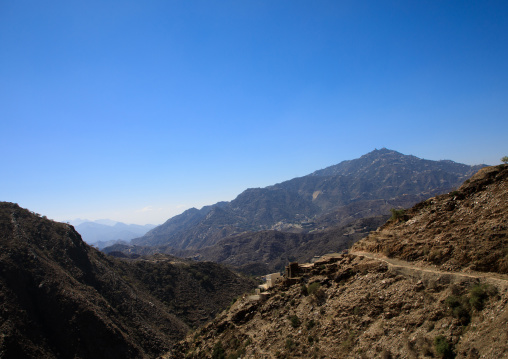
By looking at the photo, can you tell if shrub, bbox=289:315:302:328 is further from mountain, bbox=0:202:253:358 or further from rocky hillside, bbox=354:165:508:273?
mountain, bbox=0:202:253:358

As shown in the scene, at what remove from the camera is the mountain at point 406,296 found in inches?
404

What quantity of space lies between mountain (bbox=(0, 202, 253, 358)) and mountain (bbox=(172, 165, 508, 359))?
1870cm

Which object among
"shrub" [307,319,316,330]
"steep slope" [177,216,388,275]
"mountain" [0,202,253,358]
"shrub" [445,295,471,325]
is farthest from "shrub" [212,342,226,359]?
"steep slope" [177,216,388,275]

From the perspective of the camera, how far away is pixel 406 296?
12.8 metres

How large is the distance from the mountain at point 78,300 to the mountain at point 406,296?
18.7 metres

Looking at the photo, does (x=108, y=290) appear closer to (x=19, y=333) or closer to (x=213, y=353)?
(x=19, y=333)

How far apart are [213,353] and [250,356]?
12.9 ft

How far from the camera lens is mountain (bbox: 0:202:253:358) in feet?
98.1

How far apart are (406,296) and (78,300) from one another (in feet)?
120

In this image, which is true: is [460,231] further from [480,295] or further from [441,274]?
[480,295]

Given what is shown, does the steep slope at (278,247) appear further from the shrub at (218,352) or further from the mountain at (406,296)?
the mountain at (406,296)

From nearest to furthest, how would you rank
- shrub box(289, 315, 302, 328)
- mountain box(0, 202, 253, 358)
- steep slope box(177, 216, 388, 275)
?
1. shrub box(289, 315, 302, 328)
2. mountain box(0, 202, 253, 358)
3. steep slope box(177, 216, 388, 275)

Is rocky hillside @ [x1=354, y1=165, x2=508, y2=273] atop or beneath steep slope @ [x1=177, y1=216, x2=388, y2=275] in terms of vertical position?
atop

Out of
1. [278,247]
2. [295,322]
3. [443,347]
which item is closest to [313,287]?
[295,322]
